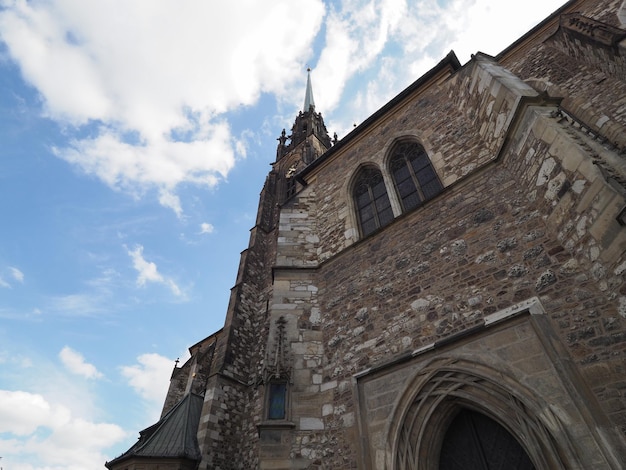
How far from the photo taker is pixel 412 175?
7090mm

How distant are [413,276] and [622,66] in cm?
449

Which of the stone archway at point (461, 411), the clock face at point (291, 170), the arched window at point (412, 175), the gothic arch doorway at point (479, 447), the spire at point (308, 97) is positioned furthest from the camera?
the spire at point (308, 97)

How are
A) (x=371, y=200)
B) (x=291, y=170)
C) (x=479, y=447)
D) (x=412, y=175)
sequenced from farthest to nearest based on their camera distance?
(x=291, y=170) → (x=371, y=200) → (x=412, y=175) → (x=479, y=447)

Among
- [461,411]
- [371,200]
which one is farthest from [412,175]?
[461,411]

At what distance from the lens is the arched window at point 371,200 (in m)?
7.20

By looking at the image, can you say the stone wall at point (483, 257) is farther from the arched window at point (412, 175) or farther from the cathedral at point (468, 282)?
the arched window at point (412, 175)

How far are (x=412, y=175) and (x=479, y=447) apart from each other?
4816 mm

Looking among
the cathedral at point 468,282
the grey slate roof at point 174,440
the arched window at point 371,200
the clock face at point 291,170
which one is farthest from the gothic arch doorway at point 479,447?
the clock face at point 291,170

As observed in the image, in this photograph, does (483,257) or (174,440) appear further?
(174,440)

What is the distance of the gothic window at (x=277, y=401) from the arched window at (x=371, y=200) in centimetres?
327

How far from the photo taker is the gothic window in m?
5.13

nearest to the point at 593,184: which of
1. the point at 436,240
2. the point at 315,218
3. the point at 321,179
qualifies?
the point at 436,240

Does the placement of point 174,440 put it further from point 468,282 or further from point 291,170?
point 291,170

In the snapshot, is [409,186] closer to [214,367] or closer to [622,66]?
[622,66]
